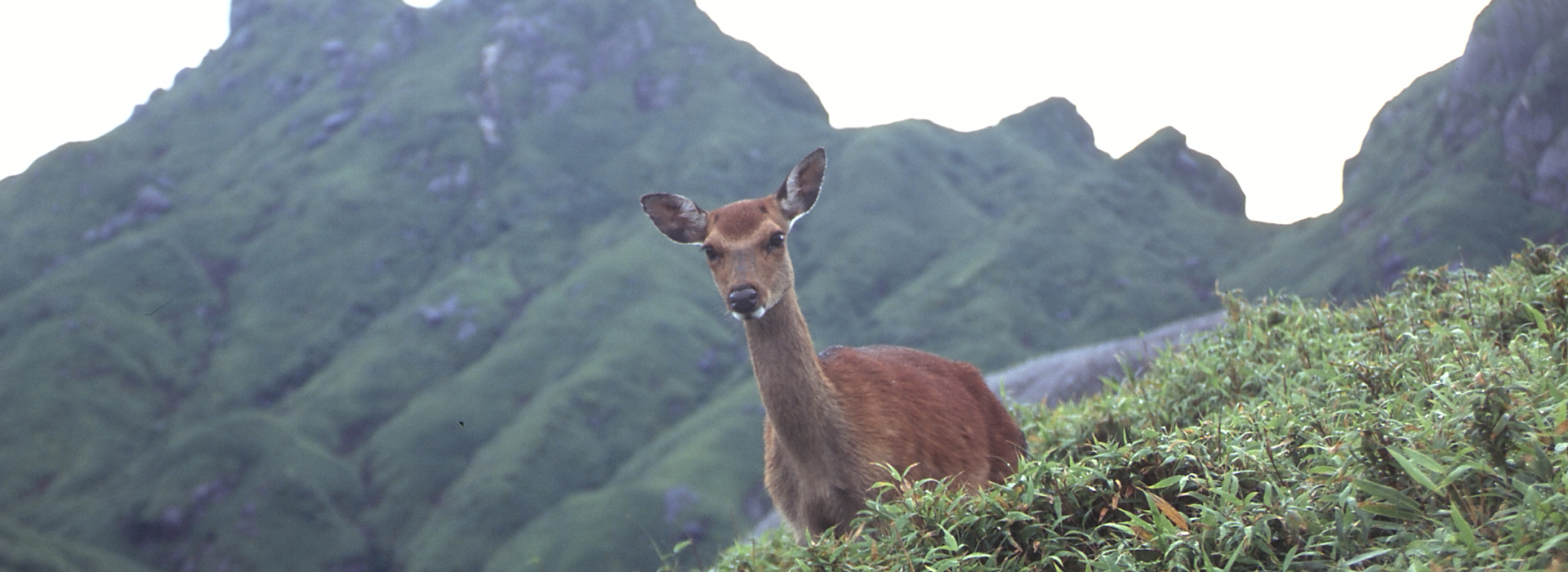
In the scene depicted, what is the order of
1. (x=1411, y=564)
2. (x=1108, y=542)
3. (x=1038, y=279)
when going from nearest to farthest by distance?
(x=1411, y=564) → (x=1108, y=542) → (x=1038, y=279)

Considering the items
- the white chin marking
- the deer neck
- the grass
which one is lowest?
the grass

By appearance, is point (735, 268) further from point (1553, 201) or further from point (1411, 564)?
point (1553, 201)

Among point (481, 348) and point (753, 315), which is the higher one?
point (481, 348)

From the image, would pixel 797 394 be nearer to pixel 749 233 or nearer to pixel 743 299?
pixel 743 299

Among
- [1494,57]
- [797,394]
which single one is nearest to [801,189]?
[797,394]

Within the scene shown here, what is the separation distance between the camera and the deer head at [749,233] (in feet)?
29.0

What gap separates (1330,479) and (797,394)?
4343 millimetres

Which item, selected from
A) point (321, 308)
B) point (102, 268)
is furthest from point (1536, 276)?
point (102, 268)

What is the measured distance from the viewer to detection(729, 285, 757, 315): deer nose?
8.62 metres

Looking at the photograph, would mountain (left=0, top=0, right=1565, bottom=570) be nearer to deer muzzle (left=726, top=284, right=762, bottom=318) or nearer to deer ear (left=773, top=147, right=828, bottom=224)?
deer ear (left=773, top=147, right=828, bottom=224)

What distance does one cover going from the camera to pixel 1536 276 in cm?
852

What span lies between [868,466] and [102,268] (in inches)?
8146

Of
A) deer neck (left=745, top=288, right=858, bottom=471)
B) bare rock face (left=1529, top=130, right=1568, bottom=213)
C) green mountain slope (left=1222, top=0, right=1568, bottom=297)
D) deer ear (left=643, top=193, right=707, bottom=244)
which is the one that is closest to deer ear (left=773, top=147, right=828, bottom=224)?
deer ear (left=643, top=193, right=707, bottom=244)

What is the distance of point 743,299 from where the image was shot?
8609 mm
